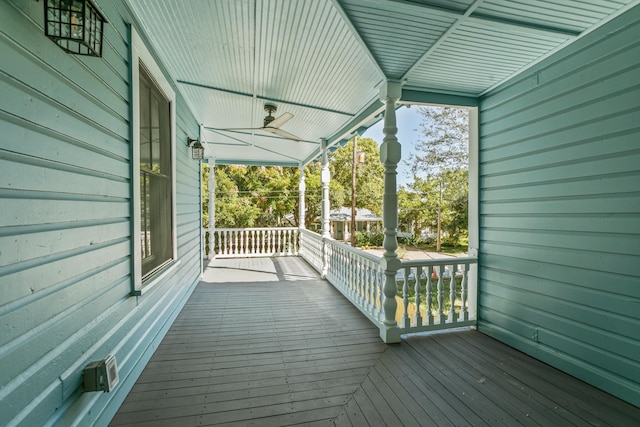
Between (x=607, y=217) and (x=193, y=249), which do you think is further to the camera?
(x=193, y=249)

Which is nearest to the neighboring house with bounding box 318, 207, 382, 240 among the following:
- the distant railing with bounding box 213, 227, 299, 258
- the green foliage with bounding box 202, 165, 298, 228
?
the green foliage with bounding box 202, 165, 298, 228

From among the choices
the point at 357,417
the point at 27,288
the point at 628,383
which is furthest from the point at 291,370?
Answer: the point at 628,383

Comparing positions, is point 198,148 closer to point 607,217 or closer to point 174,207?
point 174,207

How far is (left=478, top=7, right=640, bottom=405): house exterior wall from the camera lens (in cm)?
211

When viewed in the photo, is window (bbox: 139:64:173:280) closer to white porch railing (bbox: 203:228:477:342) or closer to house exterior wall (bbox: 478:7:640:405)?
white porch railing (bbox: 203:228:477:342)

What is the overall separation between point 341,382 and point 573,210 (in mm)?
2317

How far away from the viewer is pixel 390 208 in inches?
124

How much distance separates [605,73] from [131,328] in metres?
3.97

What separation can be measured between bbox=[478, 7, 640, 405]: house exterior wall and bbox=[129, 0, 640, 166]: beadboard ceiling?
10.7 inches

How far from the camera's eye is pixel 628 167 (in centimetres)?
209

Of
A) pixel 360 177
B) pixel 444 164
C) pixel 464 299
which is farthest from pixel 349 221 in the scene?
pixel 464 299

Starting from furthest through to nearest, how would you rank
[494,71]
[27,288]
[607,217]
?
[494,71]
[607,217]
[27,288]

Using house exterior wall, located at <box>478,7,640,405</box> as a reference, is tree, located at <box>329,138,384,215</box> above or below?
above

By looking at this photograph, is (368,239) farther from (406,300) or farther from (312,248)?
(406,300)
